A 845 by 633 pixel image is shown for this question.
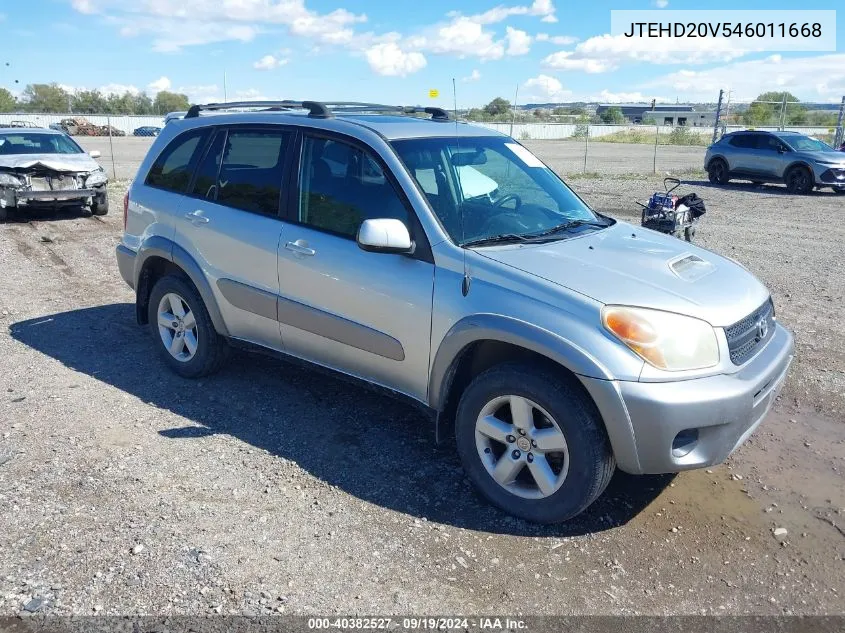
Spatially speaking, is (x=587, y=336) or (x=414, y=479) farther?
(x=414, y=479)

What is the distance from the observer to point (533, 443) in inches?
140

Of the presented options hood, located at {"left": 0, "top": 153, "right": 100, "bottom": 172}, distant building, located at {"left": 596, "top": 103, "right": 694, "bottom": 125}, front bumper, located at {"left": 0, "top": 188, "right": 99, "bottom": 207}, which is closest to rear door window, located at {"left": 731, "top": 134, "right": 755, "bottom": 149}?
hood, located at {"left": 0, "top": 153, "right": 100, "bottom": 172}

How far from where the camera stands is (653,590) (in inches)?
125

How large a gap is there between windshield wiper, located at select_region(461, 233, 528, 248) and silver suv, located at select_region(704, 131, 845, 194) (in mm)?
16807

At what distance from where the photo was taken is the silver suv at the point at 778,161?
1785cm

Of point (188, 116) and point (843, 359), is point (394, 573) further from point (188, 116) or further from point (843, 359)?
point (843, 359)

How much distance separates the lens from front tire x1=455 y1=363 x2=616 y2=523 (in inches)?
133

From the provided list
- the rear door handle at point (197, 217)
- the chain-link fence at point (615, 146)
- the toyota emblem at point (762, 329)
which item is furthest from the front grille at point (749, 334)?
the chain-link fence at point (615, 146)

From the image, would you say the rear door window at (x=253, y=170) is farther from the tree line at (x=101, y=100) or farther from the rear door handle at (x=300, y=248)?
the tree line at (x=101, y=100)

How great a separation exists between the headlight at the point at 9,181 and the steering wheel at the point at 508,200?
34.9ft

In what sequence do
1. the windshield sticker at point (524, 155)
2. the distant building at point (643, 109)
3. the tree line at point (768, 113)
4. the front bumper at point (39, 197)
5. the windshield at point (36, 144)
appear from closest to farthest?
1. the windshield sticker at point (524, 155)
2. the front bumper at point (39, 197)
3. the windshield at point (36, 144)
4. the tree line at point (768, 113)
5. the distant building at point (643, 109)

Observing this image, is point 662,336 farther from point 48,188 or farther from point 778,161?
point 778,161

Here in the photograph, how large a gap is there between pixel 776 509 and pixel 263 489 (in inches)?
107

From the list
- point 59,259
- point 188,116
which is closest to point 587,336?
point 188,116
